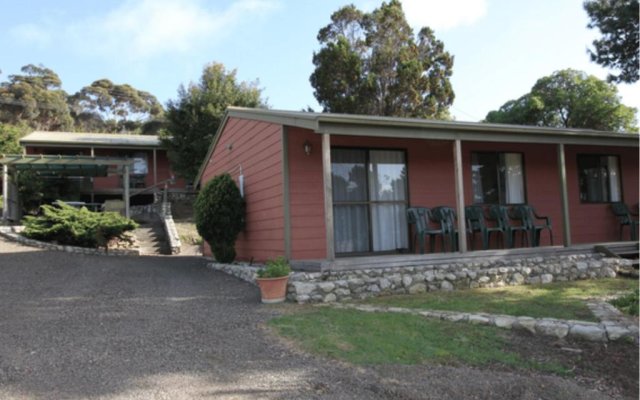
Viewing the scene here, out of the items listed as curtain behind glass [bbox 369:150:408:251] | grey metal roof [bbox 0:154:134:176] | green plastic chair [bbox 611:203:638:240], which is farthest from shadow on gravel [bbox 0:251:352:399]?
green plastic chair [bbox 611:203:638:240]

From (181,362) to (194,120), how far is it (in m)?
18.2

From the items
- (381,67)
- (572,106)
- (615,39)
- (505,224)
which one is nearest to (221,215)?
(505,224)

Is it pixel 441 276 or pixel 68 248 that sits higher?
pixel 68 248

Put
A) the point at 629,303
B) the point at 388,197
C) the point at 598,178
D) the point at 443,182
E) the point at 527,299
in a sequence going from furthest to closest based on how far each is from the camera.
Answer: the point at 598,178 < the point at 443,182 < the point at 388,197 < the point at 527,299 < the point at 629,303

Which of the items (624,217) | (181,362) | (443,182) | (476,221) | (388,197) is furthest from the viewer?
(624,217)

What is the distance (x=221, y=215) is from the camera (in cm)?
971

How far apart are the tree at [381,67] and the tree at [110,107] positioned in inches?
1100

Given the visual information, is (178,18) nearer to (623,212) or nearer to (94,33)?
(94,33)

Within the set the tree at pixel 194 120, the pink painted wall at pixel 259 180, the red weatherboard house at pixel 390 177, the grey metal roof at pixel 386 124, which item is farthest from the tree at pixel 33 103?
the grey metal roof at pixel 386 124

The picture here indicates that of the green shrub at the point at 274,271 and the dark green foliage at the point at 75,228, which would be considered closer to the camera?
the green shrub at the point at 274,271

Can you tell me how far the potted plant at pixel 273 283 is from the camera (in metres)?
6.46

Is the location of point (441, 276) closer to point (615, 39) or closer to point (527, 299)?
point (527, 299)

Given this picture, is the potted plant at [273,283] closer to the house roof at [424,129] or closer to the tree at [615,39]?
the house roof at [424,129]

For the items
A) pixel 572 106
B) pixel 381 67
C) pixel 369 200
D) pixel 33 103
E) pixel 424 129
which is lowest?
pixel 369 200
